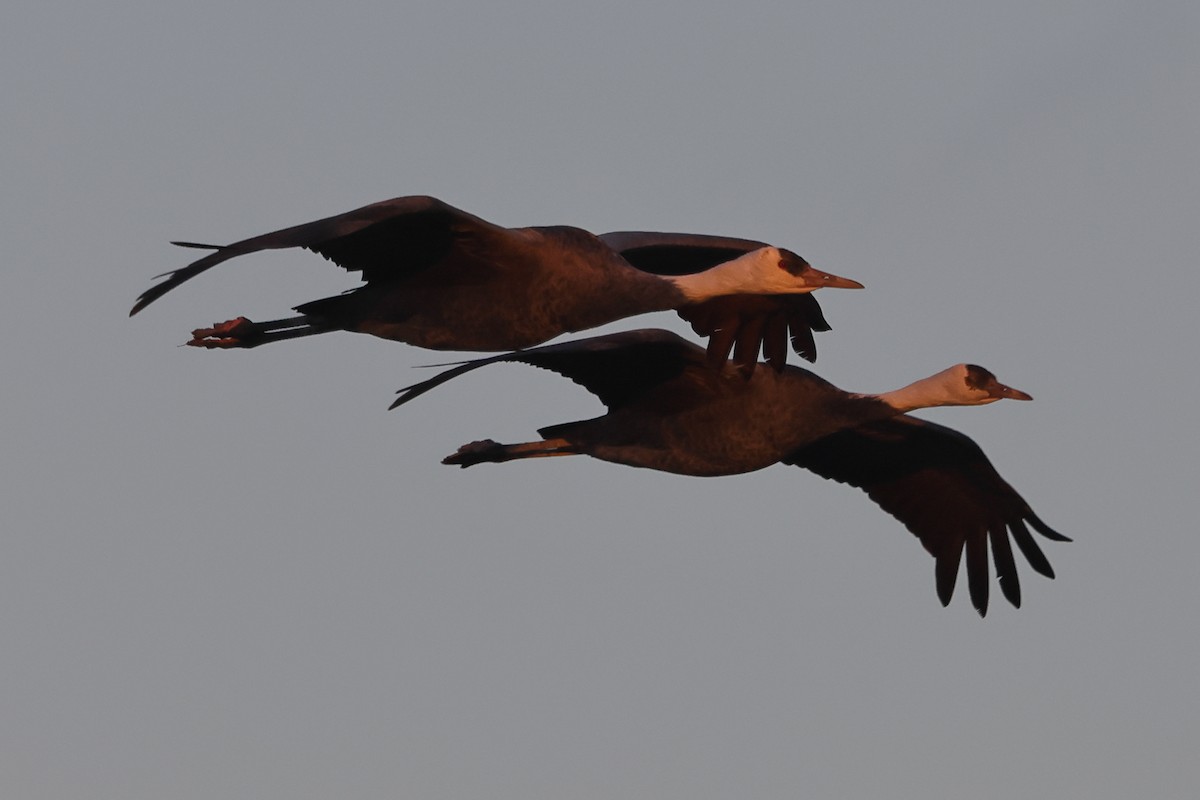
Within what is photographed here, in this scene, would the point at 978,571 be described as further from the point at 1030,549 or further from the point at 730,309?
the point at 730,309

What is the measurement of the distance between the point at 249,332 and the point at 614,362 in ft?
8.01

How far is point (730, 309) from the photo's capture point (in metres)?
16.4

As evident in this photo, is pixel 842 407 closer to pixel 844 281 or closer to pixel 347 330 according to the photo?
pixel 844 281

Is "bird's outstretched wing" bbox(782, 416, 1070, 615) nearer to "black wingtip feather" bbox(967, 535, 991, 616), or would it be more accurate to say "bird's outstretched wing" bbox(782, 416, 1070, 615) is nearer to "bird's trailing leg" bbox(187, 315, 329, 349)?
"black wingtip feather" bbox(967, 535, 991, 616)

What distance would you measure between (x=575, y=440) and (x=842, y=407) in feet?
5.65

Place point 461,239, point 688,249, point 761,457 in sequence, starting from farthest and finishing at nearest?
point 688,249, point 761,457, point 461,239

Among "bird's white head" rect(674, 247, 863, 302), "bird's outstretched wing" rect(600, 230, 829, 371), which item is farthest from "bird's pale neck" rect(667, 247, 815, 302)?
"bird's outstretched wing" rect(600, 230, 829, 371)

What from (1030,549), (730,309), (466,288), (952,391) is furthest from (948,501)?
(466,288)

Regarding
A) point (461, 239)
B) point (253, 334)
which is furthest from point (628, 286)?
point (253, 334)

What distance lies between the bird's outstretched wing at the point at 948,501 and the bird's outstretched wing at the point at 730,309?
107 centimetres

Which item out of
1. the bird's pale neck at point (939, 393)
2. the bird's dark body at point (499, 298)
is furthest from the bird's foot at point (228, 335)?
the bird's pale neck at point (939, 393)

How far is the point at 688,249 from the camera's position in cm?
1744

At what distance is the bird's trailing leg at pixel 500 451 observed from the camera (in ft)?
54.4

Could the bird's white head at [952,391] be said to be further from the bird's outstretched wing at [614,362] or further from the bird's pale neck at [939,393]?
the bird's outstretched wing at [614,362]
